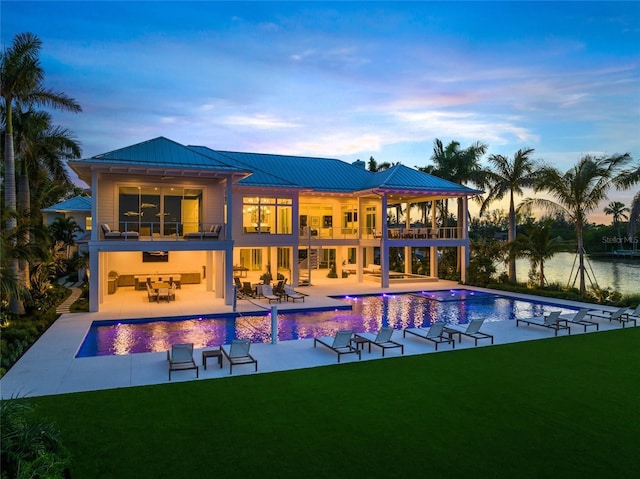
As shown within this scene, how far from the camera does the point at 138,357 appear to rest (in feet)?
35.1

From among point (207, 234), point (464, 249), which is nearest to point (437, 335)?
point (207, 234)

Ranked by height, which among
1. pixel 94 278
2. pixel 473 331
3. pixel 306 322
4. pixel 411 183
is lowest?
pixel 306 322

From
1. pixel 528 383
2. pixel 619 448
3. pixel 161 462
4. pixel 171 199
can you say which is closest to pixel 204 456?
pixel 161 462

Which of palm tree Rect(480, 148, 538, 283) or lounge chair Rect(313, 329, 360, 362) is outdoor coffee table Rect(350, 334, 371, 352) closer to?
lounge chair Rect(313, 329, 360, 362)

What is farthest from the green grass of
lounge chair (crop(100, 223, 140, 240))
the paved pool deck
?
lounge chair (crop(100, 223, 140, 240))

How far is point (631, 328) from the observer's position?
14.4 meters

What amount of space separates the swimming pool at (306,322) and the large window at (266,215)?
626 cm

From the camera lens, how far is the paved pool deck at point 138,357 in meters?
8.78

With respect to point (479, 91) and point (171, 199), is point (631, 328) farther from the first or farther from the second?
point (171, 199)

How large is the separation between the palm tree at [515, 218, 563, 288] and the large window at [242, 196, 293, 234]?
1290cm

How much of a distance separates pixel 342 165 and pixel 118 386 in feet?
82.2

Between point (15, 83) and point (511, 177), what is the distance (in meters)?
24.9

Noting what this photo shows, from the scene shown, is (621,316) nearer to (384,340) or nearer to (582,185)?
(582,185)

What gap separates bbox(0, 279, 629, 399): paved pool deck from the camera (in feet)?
28.8
